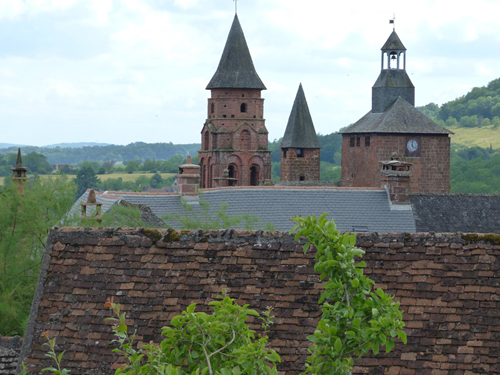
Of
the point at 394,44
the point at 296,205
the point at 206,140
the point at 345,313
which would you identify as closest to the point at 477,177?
the point at 394,44

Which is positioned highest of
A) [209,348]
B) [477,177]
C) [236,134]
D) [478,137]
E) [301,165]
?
[478,137]

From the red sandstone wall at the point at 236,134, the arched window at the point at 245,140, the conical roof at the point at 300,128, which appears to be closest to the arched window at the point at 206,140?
→ the red sandstone wall at the point at 236,134

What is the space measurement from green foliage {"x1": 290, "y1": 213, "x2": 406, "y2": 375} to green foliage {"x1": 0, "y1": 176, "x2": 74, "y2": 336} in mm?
12460

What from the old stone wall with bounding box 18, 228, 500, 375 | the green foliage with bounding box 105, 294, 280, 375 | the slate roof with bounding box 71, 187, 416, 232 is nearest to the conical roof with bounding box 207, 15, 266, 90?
the slate roof with bounding box 71, 187, 416, 232

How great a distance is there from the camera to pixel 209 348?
6.32 m

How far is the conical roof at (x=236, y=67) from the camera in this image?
53656 mm

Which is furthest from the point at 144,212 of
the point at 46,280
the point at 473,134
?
the point at 473,134

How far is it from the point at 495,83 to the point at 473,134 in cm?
1408

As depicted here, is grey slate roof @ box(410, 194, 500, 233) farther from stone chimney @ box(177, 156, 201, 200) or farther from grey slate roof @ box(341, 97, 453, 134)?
grey slate roof @ box(341, 97, 453, 134)

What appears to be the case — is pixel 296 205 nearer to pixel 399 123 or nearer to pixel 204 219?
pixel 204 219

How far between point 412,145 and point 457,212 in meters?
18.6

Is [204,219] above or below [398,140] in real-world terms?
below

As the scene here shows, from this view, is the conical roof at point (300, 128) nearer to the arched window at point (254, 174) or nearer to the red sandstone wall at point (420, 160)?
the arched window at point (254, 174)

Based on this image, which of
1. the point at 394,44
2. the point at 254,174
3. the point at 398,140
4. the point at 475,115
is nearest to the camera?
the point at 398,140
